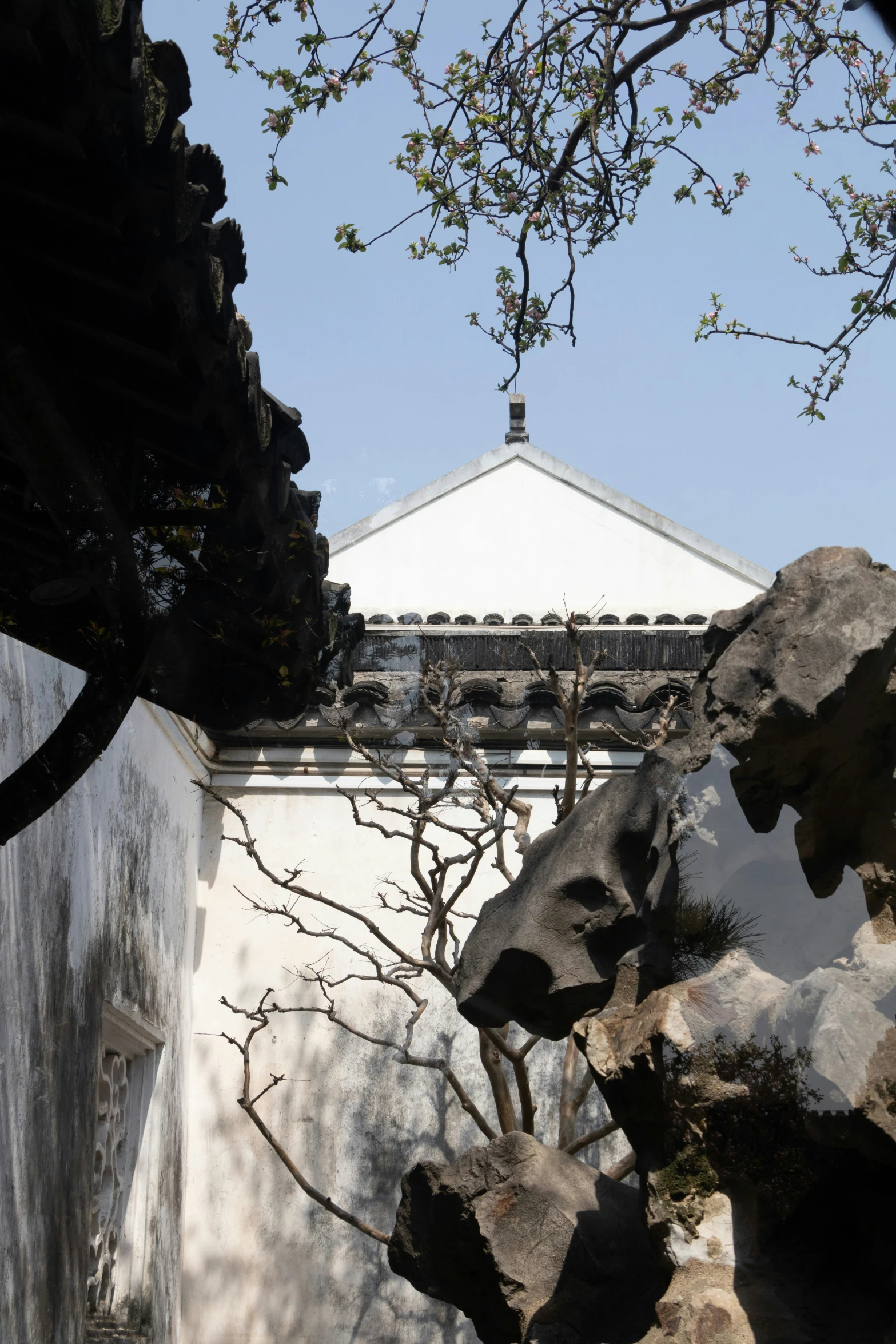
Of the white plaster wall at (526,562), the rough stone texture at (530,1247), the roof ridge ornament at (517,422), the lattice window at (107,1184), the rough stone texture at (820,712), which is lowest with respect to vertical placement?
the rough stone texture at (530,1247)

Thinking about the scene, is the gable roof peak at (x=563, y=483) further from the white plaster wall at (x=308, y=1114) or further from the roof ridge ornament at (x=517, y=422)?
the white plaster wall at (x=308, y=1114)

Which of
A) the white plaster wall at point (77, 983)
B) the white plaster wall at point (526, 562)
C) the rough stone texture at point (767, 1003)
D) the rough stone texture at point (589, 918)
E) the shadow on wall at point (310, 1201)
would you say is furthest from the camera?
the white plaster wall at point (526, 562)

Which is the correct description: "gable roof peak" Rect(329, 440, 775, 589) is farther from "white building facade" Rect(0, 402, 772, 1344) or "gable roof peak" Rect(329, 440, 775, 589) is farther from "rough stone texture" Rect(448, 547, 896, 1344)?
"rough stone texture" Rect(448, 547, 896, 1344)

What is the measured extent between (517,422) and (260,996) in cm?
512

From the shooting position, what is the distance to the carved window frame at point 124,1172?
236 inches

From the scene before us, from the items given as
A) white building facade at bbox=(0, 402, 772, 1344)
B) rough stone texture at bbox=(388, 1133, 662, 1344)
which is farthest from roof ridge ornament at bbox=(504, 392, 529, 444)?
rough stone texture at bbox=(388, 1133, 662, 1344)

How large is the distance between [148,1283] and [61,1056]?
5.95ft

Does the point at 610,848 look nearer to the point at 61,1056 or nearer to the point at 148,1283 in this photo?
the point at 61,1056

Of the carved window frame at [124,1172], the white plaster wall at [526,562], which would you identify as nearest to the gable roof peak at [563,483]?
the white plaster wall at [526,562]

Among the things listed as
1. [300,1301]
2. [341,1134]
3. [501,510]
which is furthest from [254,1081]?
[501,510]

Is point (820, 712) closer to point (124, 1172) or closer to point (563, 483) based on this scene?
point (124, 1172)

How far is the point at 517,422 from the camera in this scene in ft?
35.3

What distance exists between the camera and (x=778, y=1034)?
254 cm

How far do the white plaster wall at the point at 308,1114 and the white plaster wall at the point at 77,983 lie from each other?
0.64 ft
